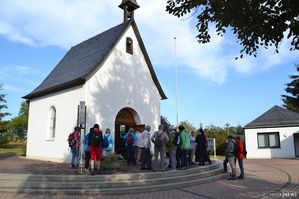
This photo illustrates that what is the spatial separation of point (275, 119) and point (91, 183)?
23823 mm

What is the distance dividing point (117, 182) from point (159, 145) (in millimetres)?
2704

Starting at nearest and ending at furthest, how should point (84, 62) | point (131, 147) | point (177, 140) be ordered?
1. point (177, 140)
2. point (131, 147)
3. point (84, 62)

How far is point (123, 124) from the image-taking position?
17.8 meters

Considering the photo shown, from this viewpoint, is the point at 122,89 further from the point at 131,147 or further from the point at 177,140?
the point at 177,140

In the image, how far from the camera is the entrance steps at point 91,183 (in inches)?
377

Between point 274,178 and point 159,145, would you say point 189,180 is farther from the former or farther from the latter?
point 274,178

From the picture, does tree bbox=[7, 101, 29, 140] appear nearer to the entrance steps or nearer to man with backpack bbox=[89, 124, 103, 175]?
man with backpack bbox=[89, 124, 103, 175]

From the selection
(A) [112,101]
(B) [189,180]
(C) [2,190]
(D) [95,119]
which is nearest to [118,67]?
(A) [112,101]

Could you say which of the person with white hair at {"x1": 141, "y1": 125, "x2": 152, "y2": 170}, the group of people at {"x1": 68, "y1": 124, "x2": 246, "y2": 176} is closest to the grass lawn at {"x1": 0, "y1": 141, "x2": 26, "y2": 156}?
the group of people at {"x1": 68, "y1": 124, "x2": 246, "y2": 176}

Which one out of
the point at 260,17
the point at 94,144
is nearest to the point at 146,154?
the point at 94,144

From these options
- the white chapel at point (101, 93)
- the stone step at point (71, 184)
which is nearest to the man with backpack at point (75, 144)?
the white chapel at point (101, 93)

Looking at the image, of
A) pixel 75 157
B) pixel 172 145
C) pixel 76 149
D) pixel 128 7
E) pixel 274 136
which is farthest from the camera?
pixel 274 136

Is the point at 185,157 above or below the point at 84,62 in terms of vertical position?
below

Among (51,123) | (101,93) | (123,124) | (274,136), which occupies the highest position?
(101,93)
